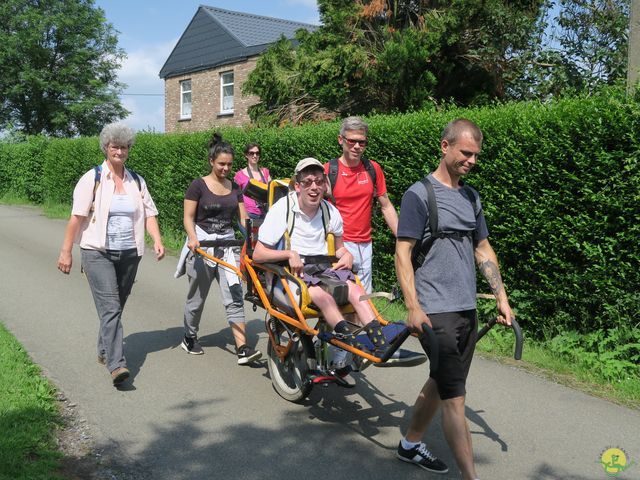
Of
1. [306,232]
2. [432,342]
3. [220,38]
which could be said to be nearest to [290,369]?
[306,232]

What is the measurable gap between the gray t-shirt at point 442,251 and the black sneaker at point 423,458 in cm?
103

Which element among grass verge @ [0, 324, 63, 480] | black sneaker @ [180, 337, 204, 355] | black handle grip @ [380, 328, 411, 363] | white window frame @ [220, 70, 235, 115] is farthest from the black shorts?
white window frame @ [220, 70, 235, 115]

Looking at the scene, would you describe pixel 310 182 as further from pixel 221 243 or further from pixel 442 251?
pixel 221 243

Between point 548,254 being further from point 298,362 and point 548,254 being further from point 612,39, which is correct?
point 612,39

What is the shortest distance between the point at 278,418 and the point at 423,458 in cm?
133

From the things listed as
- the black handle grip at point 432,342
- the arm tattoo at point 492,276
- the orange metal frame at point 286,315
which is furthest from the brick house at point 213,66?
the black handle grip at point 432,342

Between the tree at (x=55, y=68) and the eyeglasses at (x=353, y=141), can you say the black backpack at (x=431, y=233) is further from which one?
the tree at (x=55, y=68)

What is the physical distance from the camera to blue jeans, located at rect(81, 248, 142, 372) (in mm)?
6121

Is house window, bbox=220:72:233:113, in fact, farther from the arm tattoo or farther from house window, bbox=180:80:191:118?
the arm tattoo

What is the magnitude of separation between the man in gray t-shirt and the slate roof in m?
26.0

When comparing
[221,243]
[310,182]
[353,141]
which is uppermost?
[353,141]

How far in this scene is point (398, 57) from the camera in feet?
52.1

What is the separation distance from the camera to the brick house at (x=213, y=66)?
97.3 feet

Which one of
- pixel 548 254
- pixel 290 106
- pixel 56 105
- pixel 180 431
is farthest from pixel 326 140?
pixel 56 105
